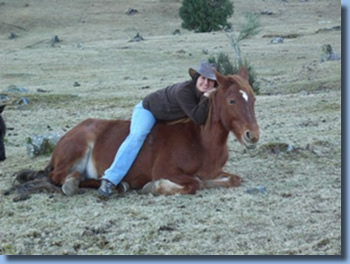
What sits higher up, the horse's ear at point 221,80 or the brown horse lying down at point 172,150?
the horse's ear at point 221,80

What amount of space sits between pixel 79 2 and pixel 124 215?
6767 cm

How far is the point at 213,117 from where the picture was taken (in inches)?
302

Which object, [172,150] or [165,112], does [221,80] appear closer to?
[165,112]

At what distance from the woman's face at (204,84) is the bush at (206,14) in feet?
157

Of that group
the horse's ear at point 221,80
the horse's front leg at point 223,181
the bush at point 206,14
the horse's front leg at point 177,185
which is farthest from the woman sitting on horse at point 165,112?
the bush at point 206,14

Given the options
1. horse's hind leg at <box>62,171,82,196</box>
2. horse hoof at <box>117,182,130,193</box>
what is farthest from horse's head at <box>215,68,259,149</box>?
horse's hind leg at <box>62,171,82,196</box>

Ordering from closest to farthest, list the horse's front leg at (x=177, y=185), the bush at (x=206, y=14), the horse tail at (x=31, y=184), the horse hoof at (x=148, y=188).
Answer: the horse's front leg at (x=177, y=185) → the horse hoof at (x=148, y=188) → the horse tail at (x=31, y=184) → the bush at (x=206, y=14)

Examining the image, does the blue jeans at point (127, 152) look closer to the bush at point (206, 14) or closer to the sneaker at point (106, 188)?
the sneaker at point (106, 188)

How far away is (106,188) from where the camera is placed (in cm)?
771

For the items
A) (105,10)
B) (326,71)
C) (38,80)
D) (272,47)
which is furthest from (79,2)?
(326,71)

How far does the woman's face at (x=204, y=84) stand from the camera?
7.73 metres

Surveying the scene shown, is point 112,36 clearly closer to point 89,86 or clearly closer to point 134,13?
point 134,13

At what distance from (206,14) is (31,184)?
49398mm

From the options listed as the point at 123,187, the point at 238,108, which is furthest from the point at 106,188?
the point at 238,108
